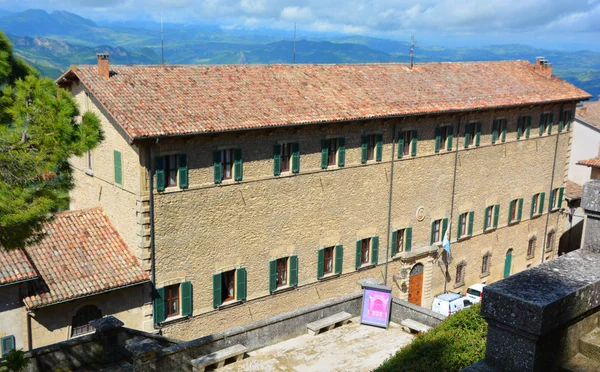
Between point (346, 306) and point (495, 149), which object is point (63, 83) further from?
point (495, 149)

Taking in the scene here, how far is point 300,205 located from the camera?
22.7 meters

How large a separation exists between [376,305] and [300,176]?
615 centimetres

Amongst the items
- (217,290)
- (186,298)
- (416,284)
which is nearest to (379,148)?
(416,284)

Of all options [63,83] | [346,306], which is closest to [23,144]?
[346,306]

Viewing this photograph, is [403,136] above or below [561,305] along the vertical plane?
below

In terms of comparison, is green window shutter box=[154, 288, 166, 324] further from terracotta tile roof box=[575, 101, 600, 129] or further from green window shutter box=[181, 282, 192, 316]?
terracotta tile roof box=[575, 101, 600, 129]

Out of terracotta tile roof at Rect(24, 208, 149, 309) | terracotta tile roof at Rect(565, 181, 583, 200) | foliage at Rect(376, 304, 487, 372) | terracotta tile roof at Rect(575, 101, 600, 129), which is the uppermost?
terracotta tile roof at Rect(575, 101, 600, 129)

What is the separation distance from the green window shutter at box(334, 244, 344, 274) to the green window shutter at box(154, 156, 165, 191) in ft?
27.2

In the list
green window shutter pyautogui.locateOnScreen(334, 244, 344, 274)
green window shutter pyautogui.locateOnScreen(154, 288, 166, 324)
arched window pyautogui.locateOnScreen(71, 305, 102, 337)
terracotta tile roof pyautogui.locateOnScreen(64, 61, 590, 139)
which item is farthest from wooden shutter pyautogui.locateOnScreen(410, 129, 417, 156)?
arched window pyautogui.locateOnScreen(71, 305, 102, 337)

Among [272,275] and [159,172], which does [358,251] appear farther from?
[159,172]

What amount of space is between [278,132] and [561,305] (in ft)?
58.4

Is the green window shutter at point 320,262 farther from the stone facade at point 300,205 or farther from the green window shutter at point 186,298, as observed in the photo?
the green window shutter at point 186,298

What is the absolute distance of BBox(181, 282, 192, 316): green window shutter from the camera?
65.7ft

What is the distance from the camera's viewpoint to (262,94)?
2255cm
